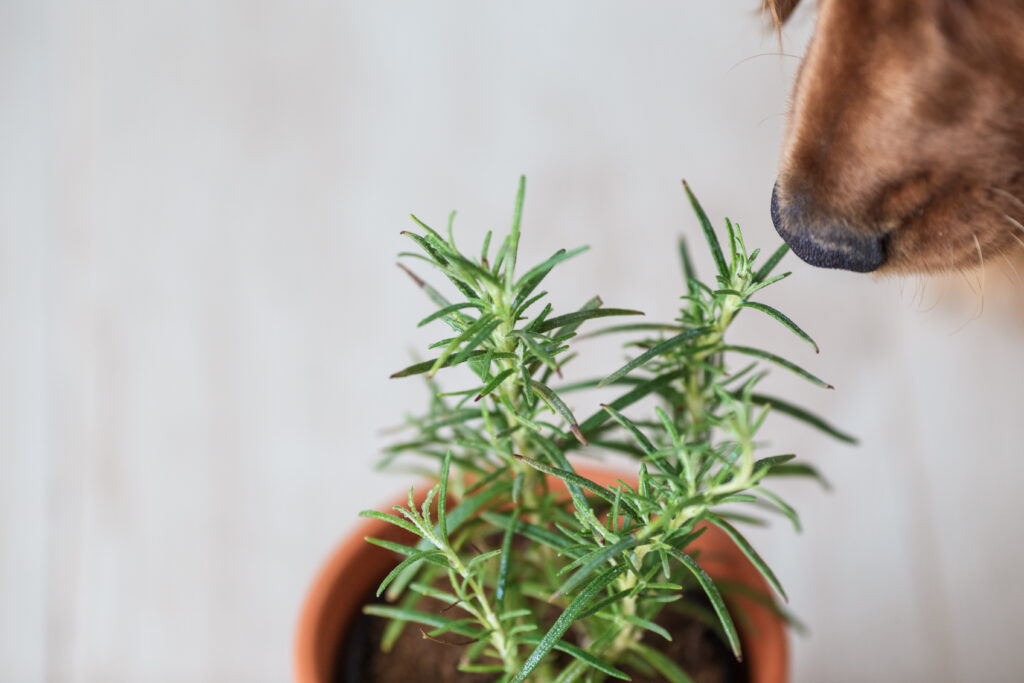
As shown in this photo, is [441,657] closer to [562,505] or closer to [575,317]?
[562,505]

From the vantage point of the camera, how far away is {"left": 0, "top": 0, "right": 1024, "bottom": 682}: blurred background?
1141mm

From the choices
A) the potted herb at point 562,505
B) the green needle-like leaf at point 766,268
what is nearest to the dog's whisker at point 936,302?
the potted herb at point 562,505

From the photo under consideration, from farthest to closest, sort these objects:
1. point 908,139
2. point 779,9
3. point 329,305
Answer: point 329,305 < point 779,9 < point 908,139

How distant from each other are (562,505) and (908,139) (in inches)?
13.5

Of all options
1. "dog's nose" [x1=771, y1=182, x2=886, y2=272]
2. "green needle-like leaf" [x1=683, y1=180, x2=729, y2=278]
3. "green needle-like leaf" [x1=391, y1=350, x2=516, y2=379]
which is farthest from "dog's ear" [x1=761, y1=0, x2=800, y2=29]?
"green needle-like leaf" [x1=391, y1=350, x2=516, y2=379]

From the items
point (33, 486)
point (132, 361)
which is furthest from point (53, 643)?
point (132, 361)

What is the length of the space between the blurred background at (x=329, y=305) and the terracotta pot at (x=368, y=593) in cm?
37

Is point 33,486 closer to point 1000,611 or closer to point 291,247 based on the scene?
point 291,247

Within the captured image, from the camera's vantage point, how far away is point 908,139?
66 centimetres

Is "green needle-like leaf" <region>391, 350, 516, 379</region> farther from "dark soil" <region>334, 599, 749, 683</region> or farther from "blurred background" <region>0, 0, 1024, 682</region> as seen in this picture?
"blurred background" <region>0, 0, 1024, 682</region>

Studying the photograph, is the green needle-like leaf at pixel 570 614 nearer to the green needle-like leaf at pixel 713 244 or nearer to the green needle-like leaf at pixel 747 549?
the green needle-like leaf at pixel 747 549

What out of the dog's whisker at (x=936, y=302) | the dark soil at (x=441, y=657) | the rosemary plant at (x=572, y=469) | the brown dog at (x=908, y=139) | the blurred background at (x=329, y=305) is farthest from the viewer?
the dog's whisker at (x=936, y=302)

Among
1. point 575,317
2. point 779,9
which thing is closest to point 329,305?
point 779,9

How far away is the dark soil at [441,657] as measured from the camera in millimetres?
759
